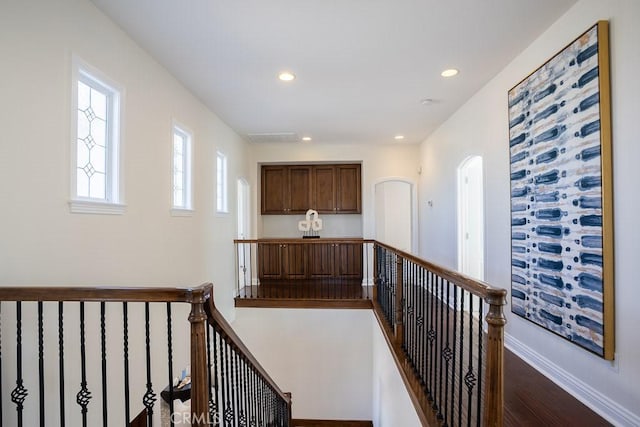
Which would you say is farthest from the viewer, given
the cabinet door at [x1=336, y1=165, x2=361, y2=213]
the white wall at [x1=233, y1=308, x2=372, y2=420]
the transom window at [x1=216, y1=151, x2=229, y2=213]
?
the cabinet door at [x1=336, y1=165, x2=361, y2=213]

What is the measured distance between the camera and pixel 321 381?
513cm

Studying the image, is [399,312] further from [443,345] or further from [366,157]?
[366,157]

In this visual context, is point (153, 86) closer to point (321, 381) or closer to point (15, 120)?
point (15, 120)

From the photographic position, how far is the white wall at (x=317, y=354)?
5066 millimetres

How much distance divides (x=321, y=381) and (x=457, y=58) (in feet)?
16.0

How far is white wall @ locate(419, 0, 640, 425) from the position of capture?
1.81 m

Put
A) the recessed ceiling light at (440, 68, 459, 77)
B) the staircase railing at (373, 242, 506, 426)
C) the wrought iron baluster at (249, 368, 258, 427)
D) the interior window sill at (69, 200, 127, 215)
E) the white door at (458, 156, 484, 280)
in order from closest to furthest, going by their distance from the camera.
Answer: the staircase railing at (373, 242, 506, 426) → the interior window sill at (69, 200, 127, 215) → the wrought iron baluster at (249, 368, 258, 427) → the recessed ceiling light at (440, 68, 459, 77) → the white door at (458, 156, 484, 280)

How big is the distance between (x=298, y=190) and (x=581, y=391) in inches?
211

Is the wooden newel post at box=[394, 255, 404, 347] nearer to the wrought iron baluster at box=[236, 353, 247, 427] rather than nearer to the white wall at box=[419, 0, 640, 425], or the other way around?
the white wall at box=[419, 0, 640, 425]

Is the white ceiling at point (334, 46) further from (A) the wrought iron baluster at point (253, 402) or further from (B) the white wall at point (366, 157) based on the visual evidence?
(A) the wrought iron baluster at point (253, 402)

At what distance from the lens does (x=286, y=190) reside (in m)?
6.73

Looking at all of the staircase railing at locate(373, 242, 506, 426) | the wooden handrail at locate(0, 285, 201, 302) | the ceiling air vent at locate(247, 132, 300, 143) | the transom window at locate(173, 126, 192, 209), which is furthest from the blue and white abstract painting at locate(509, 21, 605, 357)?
the ceiling air vent at locate(247, 132, 300, 143)

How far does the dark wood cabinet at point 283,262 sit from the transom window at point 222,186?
1.59 m

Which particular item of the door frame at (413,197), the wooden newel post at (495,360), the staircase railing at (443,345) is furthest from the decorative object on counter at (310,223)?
the wooden newel post at (495,360)
